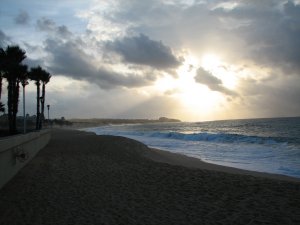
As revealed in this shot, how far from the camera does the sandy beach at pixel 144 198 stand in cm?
684

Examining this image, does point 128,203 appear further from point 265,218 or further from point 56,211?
point 265,218

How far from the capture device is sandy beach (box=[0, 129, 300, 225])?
6836 millimetres

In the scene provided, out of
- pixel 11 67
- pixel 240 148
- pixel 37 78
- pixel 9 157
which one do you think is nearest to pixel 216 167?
pixel 9 157

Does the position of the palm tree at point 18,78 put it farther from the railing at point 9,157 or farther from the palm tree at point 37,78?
the railing at point 9,157

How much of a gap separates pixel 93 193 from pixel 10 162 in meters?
3.17

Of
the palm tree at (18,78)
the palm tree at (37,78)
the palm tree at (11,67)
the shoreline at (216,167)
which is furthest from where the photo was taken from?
the palm tree at (37,78)

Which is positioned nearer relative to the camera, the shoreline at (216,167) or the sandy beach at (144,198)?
the sandy beach at (144,198)

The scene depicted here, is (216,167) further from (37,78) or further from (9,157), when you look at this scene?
(37,78)

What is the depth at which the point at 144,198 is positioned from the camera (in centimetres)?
846

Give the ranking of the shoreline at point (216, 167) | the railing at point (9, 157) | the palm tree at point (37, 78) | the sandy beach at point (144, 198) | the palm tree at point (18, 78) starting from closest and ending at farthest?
1. the sandy beach at point (144, 198)
2. the railing at point (9, 157)
3. the shoreline at point (216, 167)
4. the palm tree at point (18, 78)
5. the palm tree at point (37, 78)

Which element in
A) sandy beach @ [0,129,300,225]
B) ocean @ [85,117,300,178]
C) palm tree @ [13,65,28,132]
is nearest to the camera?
sandy beach @ [0,129,300,225]

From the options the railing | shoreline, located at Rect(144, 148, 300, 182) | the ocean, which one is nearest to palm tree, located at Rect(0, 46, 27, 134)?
the ocean

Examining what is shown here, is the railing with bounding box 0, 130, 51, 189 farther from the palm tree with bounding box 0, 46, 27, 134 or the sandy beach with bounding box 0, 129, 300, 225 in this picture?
the palm tree with bounding box 0, 46, 27, 134

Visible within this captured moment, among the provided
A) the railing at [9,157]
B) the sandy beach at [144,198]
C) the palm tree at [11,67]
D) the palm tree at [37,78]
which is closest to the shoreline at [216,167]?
the sandy beach at [144,198]
